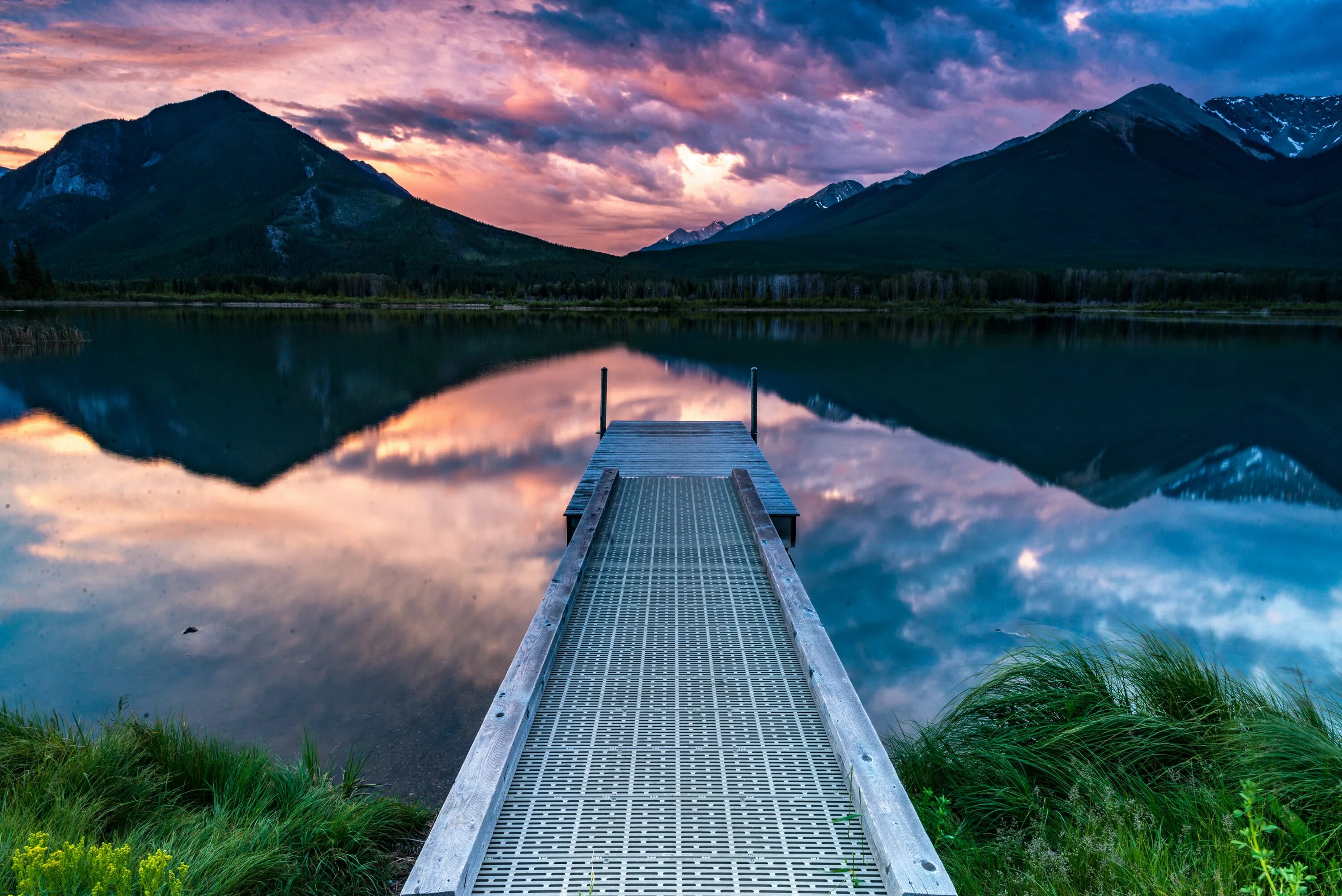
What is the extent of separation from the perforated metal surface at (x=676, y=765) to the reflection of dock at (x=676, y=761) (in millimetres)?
10

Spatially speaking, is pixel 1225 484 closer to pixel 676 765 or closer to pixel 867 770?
pixel 867 770

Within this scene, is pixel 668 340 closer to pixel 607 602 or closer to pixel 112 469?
pixel 112 469

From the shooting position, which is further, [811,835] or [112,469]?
[112,469]

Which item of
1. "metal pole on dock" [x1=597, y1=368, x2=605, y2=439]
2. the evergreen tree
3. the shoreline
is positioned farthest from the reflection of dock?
the evergreen tree

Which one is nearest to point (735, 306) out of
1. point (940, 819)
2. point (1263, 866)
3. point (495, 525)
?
point (495, 525)

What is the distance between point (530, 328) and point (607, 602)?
4510 cm

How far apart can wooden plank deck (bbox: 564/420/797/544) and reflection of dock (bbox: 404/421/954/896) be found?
3.44m

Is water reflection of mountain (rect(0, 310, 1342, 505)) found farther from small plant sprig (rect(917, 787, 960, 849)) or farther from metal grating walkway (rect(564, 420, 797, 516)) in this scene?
small plant sprig (rect(917, 787, 960, 849))

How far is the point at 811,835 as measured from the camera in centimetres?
342

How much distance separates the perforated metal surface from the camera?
3.21 meters

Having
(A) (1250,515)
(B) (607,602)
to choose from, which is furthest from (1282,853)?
(A) (1250,515)

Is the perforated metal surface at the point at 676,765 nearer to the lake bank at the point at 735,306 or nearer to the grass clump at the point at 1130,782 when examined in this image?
the grass clump at the point at 1130,782

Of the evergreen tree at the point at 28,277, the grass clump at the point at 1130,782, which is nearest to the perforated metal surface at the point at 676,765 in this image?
the grass clump at the point at 1130,782

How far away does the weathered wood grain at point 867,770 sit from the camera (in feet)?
9.53
